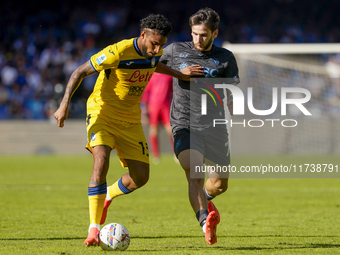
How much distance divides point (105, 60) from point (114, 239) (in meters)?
1.67

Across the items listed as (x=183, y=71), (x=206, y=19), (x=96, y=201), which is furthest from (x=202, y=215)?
(x=206, y=19)

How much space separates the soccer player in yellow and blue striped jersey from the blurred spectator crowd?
1526 centimetres

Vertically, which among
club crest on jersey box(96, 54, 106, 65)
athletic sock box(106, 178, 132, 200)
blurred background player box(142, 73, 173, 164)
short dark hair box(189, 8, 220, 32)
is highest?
short dark hair box(189, 8, 220, 32)

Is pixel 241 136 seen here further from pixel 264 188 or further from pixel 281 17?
pixel 281 17

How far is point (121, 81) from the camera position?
593 cm

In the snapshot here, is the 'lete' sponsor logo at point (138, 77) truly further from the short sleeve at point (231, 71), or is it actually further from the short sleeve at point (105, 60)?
the short sleeve at point (231, 71)

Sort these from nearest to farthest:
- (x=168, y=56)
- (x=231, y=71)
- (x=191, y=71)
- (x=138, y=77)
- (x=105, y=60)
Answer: (x=105, y=60)
(x=138, y=77)
(x=191, y=71)
(x=231, y=71)
(x=168, y=56)

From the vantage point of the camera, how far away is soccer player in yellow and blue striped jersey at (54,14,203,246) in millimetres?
5578

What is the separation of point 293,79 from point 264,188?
19.2ft

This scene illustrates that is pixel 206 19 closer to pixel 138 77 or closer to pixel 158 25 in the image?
pixel 158 25

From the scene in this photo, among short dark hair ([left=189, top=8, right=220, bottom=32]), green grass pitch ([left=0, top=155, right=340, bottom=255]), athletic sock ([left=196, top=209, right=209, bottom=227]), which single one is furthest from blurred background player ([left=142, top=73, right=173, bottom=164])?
athletic sock ([left=196, top=209, right=209, bottom=227])

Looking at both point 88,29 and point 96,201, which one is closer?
point 96,201

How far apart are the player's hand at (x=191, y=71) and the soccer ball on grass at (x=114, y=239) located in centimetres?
174

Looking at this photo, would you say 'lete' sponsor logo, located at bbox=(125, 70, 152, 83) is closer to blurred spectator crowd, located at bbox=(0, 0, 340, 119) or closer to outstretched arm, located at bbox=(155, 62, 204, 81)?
outstretched arm, located at bbox=(155, 62, 204, 81)
